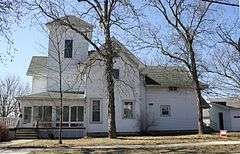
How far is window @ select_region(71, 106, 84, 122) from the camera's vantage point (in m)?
39.0

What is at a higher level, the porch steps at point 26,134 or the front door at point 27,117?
the front door at point 27,117

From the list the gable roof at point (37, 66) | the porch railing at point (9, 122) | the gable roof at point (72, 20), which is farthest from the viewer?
the gable roof at point (37, 66)

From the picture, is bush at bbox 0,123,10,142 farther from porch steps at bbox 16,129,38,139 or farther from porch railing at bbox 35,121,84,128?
porch railing at bbox 35,121,84,128

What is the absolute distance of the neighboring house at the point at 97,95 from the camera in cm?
3825

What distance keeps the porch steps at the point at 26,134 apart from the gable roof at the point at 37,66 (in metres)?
7.82

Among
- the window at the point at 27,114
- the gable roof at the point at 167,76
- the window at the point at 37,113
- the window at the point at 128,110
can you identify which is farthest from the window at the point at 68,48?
the gable roof at the point at 167,76

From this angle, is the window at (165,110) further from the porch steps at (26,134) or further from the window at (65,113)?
the porch steps at (26,134)

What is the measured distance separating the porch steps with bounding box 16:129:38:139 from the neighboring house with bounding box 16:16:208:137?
945 mm

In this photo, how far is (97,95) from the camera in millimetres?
39125

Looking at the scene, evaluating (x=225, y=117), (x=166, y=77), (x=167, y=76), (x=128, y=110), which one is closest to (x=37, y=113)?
(x=128, y=110)

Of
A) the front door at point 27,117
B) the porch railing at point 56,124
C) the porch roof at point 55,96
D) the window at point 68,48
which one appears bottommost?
the porch railing at point 56,124

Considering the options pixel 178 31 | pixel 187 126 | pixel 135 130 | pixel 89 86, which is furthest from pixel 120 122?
pixel 178 31

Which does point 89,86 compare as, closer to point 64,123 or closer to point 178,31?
Answer: point 64,123

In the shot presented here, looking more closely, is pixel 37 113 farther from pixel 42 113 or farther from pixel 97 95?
pixel 97 95
